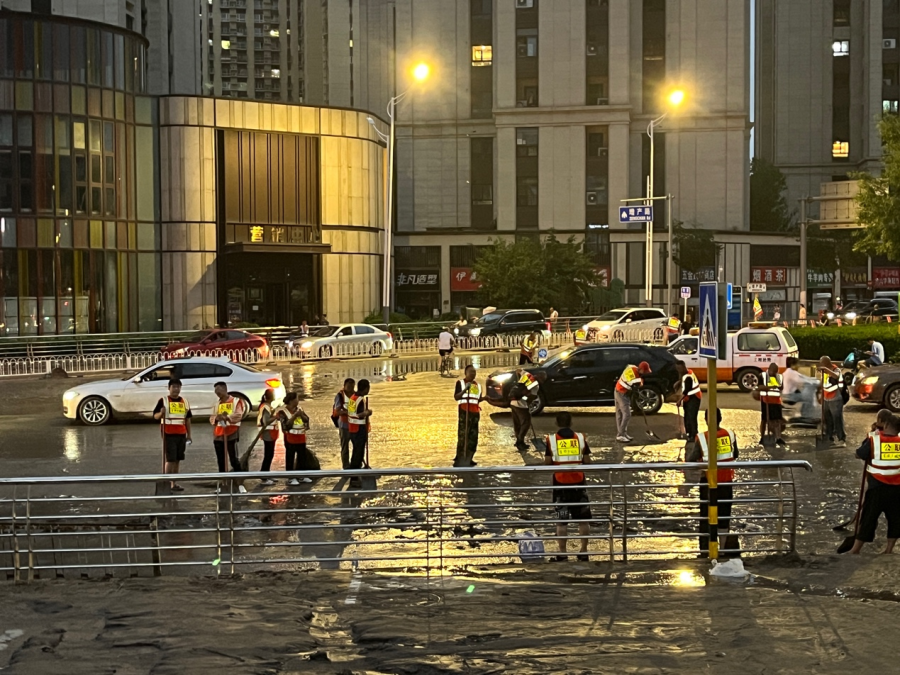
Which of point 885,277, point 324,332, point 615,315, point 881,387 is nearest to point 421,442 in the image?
point 881,387

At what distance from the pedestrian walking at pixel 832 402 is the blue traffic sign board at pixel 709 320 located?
9779mm

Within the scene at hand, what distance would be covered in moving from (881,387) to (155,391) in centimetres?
1498

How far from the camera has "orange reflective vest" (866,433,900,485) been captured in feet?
36.3

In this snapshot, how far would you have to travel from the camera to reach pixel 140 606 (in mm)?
9320

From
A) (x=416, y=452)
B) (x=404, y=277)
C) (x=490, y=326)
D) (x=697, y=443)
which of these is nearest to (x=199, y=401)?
(x=416, y=452)

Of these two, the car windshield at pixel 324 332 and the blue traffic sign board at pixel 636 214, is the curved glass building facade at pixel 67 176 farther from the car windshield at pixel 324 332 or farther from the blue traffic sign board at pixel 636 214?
the blue traffic sign board at pixel 636 214

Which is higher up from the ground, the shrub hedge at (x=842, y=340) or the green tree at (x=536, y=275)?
the green tree at (x=536, y=275)

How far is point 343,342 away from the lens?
40750mm

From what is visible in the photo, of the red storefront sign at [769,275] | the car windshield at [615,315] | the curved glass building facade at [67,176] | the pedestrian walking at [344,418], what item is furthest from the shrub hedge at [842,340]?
the red storefront sign at [769,275]

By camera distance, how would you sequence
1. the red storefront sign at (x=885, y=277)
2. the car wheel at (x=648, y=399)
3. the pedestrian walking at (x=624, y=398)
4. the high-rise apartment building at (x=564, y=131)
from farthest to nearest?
1. the red storefront sign at (x=885, y=277)
2. the high-rise apartment building at (x=564, y=131)
3. the car wheel at (x=648, y=399)
4. the pedestrian walking at (x=624, y=398)

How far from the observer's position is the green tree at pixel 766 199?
91.0m

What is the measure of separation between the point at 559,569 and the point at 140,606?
3797 mm

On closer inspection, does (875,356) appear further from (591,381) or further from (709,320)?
(709,320)

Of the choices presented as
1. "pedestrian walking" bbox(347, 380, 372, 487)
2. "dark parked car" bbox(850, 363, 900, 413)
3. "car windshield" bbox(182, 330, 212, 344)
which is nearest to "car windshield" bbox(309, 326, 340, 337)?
"car windshield" bbox(182, 330, 212, 344)
